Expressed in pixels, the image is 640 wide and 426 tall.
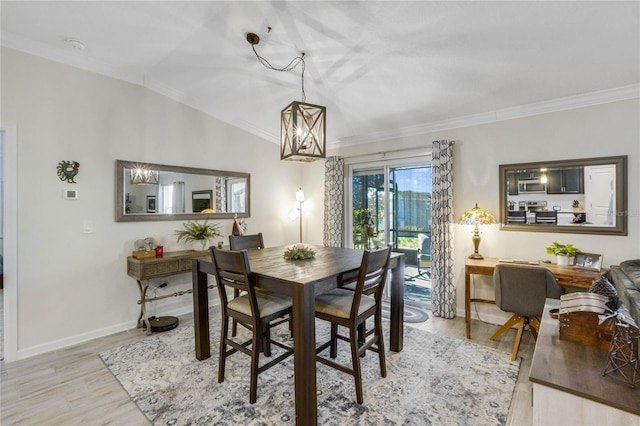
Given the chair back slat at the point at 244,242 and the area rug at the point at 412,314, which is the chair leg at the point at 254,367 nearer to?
the chair back slat at the point at 244,242

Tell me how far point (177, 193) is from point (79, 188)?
986 mm

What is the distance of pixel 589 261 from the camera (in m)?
2.83

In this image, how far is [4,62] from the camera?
8.64 feet

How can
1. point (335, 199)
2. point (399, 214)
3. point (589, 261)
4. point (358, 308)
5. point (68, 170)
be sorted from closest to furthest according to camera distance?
point (358, 308), point (589, 261), point (68, 170), point (399, 214), point (335, 199)

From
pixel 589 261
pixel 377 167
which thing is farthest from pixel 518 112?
pixel 377 167

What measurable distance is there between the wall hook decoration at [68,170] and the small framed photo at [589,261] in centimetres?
512

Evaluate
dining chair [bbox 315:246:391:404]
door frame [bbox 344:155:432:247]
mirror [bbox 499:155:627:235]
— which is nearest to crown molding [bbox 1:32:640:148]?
door frame [bbox 344:155:432:247]

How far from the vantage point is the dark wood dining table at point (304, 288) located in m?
1.76

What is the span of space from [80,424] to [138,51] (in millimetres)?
3144

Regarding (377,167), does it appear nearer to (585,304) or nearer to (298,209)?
(298,209)

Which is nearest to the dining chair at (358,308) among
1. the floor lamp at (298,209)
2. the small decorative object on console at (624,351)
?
the small decorative object on console at (624,351)

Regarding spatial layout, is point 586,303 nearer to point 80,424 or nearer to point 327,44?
point 327,44

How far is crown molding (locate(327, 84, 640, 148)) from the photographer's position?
2.80 m

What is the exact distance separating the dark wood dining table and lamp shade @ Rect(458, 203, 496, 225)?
3.70ft
